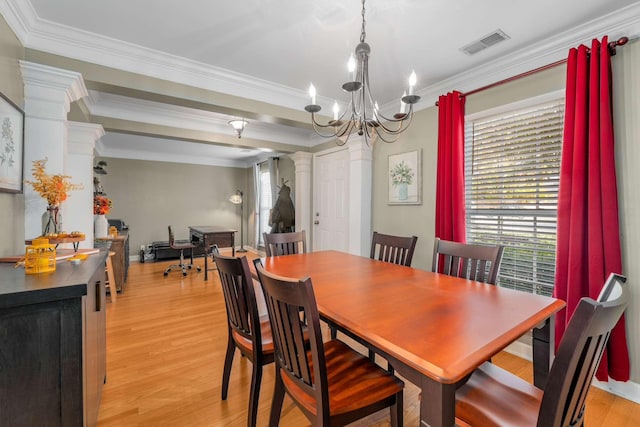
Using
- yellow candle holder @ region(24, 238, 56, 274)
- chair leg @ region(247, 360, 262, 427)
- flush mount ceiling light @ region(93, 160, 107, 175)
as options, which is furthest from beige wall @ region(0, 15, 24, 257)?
flush mount ceiling light @ region(93, 160, 107, 175)

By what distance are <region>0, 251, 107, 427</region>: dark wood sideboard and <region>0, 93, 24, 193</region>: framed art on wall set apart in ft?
2.82

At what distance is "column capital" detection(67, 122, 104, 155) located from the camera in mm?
3182

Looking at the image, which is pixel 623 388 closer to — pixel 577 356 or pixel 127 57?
pixel 577 356

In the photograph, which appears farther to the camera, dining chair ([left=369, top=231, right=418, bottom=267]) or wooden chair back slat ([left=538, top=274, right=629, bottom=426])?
dining chair ([left=369, top=231, right=418, bottom=267])

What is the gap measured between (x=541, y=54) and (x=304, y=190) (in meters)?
3.44

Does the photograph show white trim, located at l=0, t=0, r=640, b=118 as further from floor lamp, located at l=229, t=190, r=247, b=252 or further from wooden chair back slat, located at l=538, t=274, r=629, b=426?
floor lamp, located at l=229, t=190, r=247, b=252

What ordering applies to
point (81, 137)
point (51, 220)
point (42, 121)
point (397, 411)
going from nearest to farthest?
point (397, 411)
point (51, 220)
point (42, 121)
point (81, 137)

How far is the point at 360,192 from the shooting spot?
365 centimetres

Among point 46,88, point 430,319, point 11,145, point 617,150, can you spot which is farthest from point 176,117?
point 617,150

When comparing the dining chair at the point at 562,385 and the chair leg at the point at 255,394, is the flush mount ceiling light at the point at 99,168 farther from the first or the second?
the dining chair at the point at 562,385

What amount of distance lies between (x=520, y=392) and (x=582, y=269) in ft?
4.21

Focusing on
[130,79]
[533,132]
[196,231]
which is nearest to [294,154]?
[196,231]

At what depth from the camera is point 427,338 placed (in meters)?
0.97

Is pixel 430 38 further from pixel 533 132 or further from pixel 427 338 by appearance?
pixel 427 338
